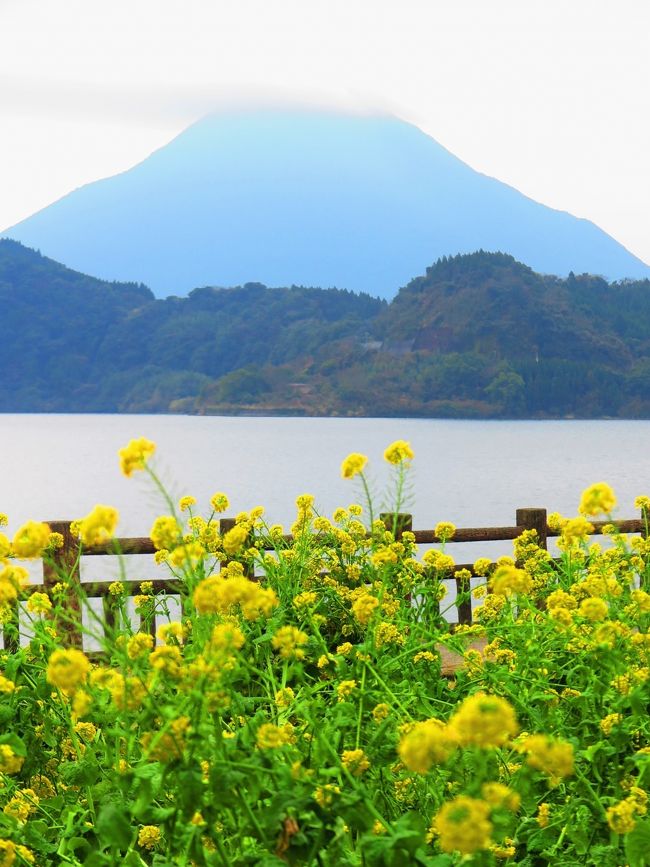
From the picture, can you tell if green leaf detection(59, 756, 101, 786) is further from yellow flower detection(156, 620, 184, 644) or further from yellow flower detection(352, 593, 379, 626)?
yellow flower detection(352, 593, 379, 626)

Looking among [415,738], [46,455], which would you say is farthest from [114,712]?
[46,455]

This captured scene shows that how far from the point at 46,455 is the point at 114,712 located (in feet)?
346

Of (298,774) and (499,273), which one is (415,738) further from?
(499,273)

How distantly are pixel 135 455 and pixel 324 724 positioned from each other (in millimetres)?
1026

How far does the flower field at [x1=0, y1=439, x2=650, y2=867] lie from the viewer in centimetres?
211

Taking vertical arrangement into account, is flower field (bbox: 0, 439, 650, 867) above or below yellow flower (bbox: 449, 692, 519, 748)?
below

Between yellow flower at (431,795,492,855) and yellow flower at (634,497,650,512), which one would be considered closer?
yellow flower at (431,795,492,855)

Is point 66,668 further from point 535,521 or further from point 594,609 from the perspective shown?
A: point 535,521

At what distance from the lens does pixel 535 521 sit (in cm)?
806

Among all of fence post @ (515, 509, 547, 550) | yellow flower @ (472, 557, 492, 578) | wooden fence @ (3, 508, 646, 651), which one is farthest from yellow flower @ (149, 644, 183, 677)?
fence post @ (515, 509, 547, 550)

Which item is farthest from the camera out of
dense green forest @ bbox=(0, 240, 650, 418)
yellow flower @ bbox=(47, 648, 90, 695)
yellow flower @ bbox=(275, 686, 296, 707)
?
dense green forest @ bbox=(0, 240, 650, 418)

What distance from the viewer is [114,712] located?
297 centimetres

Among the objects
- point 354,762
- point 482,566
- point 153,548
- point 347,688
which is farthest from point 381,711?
point 153,548

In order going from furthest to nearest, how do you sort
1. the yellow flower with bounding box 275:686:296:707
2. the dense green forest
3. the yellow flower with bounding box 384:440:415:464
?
the dense green forest
the yellow flower with bounding box 384:440:415:464
the yellow flower with bounding box 275:686:296:707
